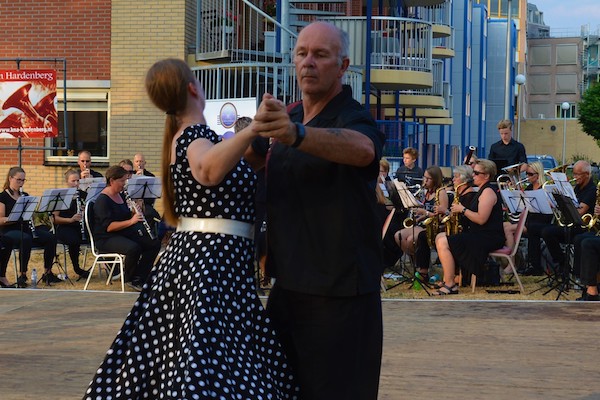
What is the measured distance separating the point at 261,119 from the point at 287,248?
0.64 metres

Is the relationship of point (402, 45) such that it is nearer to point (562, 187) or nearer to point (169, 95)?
point (562, 187)

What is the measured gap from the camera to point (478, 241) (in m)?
12.7

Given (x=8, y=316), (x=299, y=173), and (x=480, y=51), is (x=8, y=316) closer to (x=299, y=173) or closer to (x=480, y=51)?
(x=299, y=173)

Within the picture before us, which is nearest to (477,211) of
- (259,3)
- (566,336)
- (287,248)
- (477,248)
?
(477,248)

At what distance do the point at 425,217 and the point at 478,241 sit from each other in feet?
4.55

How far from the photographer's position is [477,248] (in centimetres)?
1265

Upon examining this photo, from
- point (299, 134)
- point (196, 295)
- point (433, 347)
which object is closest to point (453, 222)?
point (433, 347)

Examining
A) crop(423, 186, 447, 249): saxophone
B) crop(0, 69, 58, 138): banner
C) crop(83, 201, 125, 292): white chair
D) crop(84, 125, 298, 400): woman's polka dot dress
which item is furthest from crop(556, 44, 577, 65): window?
crop(84, 125, 298, 400): woman's polka dot dress

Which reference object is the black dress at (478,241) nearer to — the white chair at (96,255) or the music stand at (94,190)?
the white chair at (96,255)

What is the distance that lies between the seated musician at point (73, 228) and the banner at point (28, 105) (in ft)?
13.0

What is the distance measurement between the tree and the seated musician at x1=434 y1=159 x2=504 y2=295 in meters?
68.6

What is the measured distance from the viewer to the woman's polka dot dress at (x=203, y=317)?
3.70m

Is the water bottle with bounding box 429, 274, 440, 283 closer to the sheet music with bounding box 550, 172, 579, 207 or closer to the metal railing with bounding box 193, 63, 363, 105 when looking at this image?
the sheet music with bounding box 550, 172, 579, 207

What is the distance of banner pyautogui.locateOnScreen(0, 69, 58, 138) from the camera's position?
59.0ft
